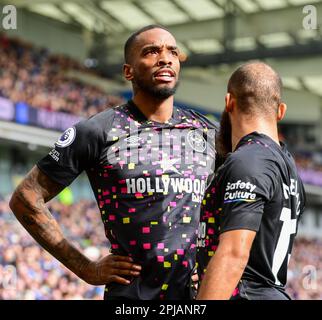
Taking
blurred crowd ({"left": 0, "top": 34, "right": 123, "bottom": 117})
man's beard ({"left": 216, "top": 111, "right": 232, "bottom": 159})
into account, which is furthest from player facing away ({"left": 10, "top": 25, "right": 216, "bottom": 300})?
blurred crowd ({"left": 0, "top": 34, "right": 123, "bottom": 117})

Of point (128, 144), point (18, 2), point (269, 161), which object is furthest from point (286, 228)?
point (18, 2)

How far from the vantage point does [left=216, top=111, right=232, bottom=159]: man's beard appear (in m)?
3.40

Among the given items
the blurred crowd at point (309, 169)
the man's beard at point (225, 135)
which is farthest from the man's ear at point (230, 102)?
the blurred crowd at point (309, 169)

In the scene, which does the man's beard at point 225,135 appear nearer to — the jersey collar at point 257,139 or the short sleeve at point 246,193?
the jersey collar at point 257,139

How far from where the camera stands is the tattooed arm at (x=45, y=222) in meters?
3.98

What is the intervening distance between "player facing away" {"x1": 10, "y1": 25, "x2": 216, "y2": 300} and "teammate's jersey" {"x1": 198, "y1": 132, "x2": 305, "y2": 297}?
2.04ft

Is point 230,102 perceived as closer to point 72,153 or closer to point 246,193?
point 246,193

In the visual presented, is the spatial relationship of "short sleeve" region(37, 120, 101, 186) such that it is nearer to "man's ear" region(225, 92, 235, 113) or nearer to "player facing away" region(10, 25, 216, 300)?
"player facing away" region(10, 25, 216, 300)

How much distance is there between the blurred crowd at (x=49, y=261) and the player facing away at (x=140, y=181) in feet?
29.6

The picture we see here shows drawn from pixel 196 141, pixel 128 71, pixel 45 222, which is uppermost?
pixel 128 71

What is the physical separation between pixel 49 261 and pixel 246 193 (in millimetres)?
13266

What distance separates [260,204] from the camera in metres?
2.93

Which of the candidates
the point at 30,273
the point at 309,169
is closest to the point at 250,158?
the point at 30,273

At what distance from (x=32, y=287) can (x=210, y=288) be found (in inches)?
444
